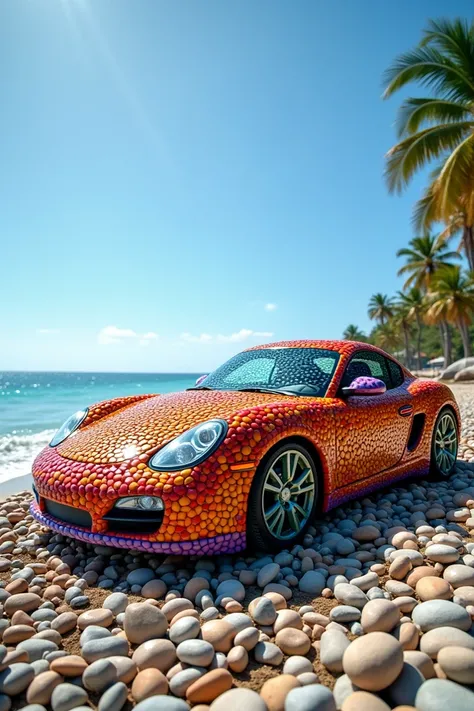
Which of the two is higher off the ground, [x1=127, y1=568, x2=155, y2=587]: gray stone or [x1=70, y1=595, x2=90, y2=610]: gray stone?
[x1=127, y1=568, x2=155, y2=587]: gray stone

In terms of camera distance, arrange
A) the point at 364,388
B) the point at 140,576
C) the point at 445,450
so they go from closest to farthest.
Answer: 1. the point at 140,576
2. the point at 364,388
3. the point at 445,450

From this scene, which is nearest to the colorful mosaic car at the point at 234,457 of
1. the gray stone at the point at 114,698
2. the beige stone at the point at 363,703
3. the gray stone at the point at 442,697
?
the gray stone at the point at 114,698

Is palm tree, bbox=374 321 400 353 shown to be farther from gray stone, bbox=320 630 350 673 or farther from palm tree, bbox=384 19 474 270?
gray stone, bbox=320 630 350 673

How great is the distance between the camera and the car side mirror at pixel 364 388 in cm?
294

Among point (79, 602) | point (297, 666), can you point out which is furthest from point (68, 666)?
point (297, 666)

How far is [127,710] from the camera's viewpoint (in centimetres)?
137

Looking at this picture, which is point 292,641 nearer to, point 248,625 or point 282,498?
point 248,625

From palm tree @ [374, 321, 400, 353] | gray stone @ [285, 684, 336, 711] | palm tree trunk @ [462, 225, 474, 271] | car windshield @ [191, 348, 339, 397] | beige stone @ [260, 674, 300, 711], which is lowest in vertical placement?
beige stone @ [260, 674, 300, 711]

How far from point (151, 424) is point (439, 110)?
44.7ft

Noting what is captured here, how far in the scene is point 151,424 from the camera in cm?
261

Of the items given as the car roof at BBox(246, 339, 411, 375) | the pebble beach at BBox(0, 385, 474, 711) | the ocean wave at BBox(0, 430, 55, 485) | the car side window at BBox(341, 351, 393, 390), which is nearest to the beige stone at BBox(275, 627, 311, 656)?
the pebble beach at BBox(0, 385, 474, 711)

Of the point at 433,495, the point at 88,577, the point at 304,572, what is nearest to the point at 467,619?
the point at 304,572

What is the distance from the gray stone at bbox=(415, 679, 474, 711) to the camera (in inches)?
49.3

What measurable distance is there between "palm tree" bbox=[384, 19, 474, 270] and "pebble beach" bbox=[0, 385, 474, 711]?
1125cm
